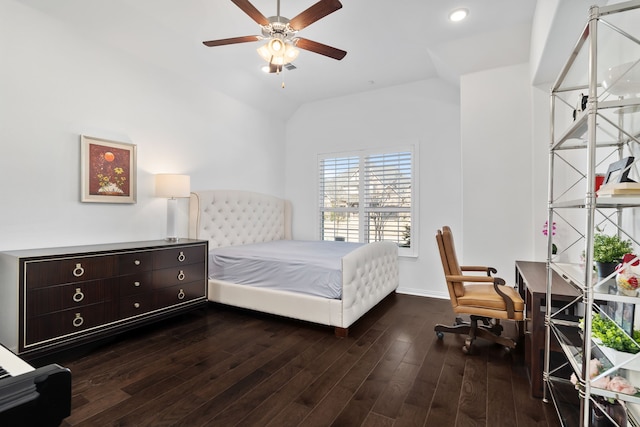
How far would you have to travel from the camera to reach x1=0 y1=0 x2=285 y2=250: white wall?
2498mm

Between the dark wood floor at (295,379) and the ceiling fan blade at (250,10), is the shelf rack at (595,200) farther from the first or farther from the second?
the ceiling fan blade at (250,10)

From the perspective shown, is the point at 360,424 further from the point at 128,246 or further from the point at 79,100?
the point at 79,100

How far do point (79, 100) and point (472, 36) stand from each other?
12.7 feet

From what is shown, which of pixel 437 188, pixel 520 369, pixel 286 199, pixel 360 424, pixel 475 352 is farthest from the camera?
pixel 286 199

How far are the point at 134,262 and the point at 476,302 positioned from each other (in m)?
2.97

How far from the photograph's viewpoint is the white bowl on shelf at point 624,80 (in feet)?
4.41

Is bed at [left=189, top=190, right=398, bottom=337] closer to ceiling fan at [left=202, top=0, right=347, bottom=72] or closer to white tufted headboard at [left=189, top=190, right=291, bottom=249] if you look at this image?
white tufted headboard at [left=189, top=190, right=291, bottom=249]

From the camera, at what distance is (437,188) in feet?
14.3

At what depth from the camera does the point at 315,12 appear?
215 cm

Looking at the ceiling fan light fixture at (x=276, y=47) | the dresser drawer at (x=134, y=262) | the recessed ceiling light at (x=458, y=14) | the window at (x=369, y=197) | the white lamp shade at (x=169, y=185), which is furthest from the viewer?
the window at (x=369, y=197)

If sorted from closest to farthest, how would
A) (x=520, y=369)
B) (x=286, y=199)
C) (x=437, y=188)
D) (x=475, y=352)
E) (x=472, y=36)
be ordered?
(x=520, y=369) < (x=475, y=352) < (x=472, y=36) < (x=437, y=188) < (x=286, y=199)

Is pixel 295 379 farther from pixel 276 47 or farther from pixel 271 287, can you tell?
pixel 276 47

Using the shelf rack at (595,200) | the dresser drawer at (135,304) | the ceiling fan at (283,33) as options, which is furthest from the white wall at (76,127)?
the shelf rack at (595,200)

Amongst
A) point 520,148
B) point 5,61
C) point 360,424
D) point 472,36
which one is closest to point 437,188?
point 520,148
